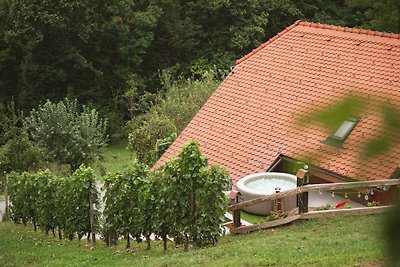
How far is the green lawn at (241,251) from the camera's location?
8.99 metres

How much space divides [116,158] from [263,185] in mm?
16777

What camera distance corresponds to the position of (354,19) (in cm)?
3412

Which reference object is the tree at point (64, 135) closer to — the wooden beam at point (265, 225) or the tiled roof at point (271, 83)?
the tiled roof at point (271, 83)

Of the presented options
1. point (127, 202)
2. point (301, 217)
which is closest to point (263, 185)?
point (301, 217)

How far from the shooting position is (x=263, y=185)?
14.4 meters

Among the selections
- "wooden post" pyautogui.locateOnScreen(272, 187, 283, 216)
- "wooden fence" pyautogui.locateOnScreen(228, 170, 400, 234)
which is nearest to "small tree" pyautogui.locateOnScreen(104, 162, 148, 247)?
"wooden fence" pyautogui.locateOnScreen(228, 170, 400, 234)

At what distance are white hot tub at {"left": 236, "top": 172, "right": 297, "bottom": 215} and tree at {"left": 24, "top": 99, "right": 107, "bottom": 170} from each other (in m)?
11.1

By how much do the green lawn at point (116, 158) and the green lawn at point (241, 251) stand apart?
519 inches

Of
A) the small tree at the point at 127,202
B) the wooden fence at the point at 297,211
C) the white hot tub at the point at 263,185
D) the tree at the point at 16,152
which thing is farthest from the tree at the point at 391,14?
the tree at the point at 16,152

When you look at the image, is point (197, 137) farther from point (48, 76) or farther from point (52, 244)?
point (48, 76)

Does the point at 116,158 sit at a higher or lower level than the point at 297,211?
lower

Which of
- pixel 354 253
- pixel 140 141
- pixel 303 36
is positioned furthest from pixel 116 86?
pixel 354 253

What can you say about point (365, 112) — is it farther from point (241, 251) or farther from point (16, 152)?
point (16, 152)

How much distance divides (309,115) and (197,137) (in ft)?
56.1
